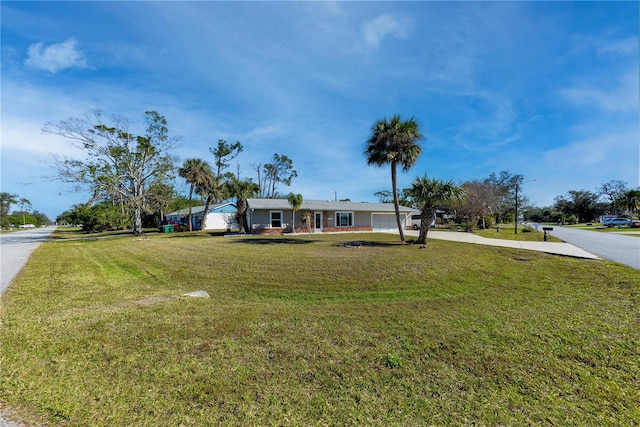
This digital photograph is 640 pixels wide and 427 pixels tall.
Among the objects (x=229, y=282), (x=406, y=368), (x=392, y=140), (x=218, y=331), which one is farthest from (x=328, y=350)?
(x=392, y=140)

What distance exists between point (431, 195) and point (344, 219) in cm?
1503

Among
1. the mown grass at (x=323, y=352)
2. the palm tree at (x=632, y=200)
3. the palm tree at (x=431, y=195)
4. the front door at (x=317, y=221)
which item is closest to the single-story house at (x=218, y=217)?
the front door at (x=317, y=221)

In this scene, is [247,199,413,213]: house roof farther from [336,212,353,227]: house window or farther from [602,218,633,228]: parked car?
[602,218,633,228]: parked car

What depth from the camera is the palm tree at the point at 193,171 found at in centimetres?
3011

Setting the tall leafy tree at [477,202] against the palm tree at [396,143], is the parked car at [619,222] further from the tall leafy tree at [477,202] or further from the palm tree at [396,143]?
the palm tree at [396,143]

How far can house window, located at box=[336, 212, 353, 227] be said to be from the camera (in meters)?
28.6

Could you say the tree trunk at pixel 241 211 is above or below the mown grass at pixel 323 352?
above

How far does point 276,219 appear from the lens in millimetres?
26062

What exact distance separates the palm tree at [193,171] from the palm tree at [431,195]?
24338 millimetres

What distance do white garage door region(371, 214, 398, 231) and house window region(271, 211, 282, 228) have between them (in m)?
10.7

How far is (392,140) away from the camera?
16.0m

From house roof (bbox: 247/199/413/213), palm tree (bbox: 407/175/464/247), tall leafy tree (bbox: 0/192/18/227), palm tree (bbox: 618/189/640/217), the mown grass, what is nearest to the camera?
the mown grass

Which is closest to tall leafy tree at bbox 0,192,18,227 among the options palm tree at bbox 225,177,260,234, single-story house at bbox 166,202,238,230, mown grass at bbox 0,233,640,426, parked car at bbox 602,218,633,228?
single-story house at bbox 166,202,238,230

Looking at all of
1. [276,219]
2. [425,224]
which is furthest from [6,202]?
[425,224]
